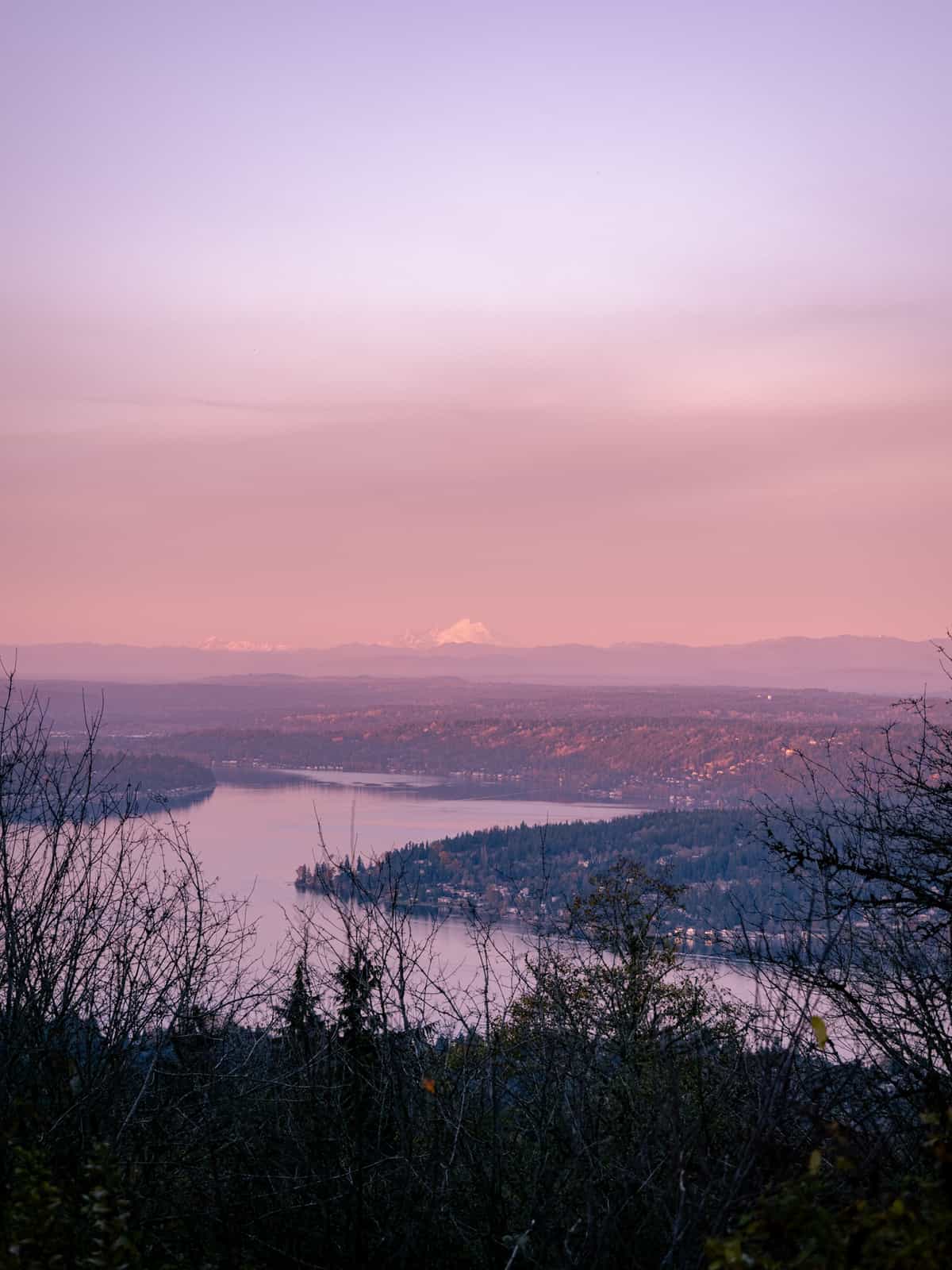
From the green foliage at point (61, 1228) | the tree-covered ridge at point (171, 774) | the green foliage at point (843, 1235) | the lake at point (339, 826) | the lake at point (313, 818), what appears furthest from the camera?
the tree-covered ridge at point (171, 774)

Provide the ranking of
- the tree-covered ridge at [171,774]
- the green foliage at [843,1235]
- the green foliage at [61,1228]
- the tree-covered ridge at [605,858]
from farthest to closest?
the tree-covered ridge at [171,774]
the tree-covered ridge at [605,858]
the green foliage at [61,1228]
the green foliage at [843,1235]

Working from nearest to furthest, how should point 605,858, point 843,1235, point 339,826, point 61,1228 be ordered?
point 843,1235 → point 61,1228 → point 605,858 → point 339,826

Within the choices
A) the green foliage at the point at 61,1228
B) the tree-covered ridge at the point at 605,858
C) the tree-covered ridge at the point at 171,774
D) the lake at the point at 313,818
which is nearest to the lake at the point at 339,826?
the lake at the point at 313,818

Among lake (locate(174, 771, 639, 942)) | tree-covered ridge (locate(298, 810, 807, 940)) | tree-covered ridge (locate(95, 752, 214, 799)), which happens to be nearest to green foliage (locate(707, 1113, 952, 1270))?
tree-covered ridge (locate(298, 810, 807, 940))

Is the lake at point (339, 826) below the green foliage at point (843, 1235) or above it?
below

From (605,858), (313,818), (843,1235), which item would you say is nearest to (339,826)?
(313,818)

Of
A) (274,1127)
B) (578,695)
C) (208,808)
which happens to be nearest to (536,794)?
(208,808)

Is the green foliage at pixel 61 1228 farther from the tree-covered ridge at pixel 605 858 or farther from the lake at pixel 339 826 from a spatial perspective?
the tree-covered ridge at pixel 605 858

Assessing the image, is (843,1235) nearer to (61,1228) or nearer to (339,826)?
(61,1228)

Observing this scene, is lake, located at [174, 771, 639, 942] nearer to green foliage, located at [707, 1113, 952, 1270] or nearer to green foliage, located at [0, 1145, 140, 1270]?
green foliage, located at [0, 1145, 140, 1270]

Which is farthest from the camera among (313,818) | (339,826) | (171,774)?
(171,774)

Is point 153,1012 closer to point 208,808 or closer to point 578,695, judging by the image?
point 208,808
